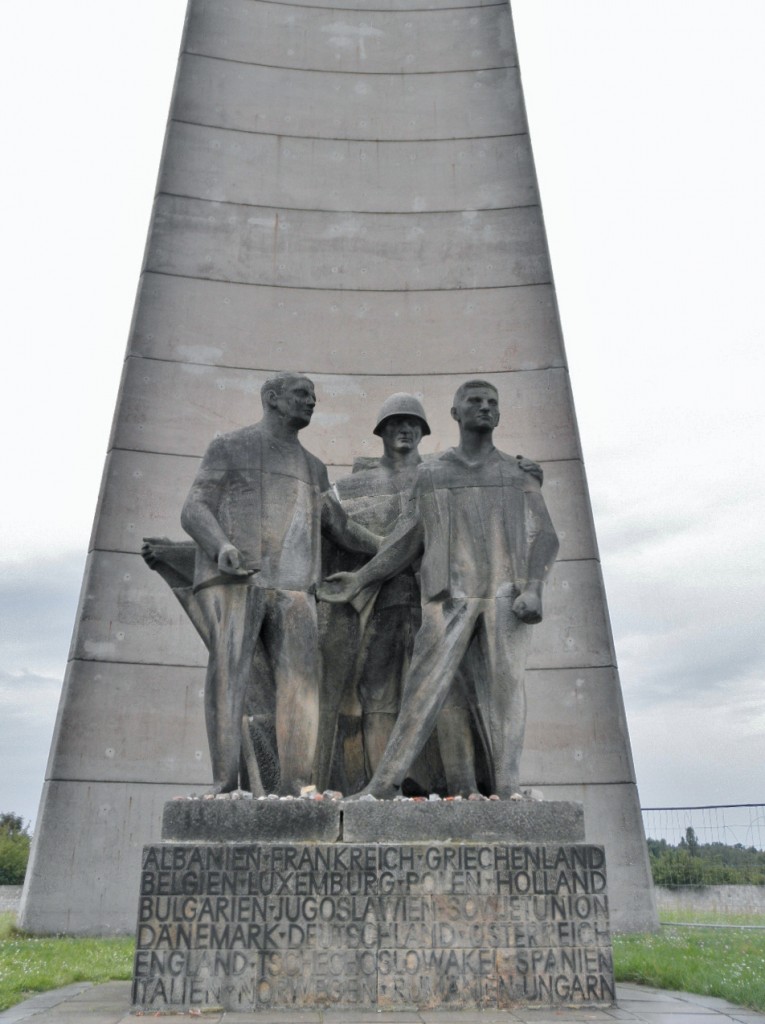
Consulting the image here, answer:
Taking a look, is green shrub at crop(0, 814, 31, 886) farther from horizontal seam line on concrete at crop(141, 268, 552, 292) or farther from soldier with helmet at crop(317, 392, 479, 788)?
soldier with helmet at crop(317, 392, 479, 788)

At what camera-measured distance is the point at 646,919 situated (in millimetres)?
10219

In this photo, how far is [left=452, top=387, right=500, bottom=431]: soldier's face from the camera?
6223 mm

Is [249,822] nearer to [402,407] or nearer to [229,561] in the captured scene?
[229,561]

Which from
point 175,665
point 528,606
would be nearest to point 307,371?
point 175,665

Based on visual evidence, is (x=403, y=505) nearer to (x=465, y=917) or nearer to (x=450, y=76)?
(x=465, y=917)

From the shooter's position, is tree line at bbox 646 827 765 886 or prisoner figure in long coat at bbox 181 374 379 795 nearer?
prisoner figure in long coat at bbox 181 374 379 795

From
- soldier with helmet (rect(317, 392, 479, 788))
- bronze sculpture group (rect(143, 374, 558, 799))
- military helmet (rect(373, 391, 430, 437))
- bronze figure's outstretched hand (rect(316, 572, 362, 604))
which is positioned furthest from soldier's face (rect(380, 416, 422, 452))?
bronze figure's outstretched hand (rect(316, 572, 362, 604))

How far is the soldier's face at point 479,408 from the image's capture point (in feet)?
20.4

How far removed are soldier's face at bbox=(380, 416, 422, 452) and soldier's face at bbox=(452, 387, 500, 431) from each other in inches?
31.5

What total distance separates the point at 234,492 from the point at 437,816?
2.37 meters

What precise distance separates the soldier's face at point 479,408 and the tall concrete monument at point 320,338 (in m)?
3.78

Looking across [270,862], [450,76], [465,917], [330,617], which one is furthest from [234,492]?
[450,76]

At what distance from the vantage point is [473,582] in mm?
5906

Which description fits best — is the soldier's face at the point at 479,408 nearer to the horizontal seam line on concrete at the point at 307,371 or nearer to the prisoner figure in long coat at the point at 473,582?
the prisoner figure in long coat at the point at 473,582
